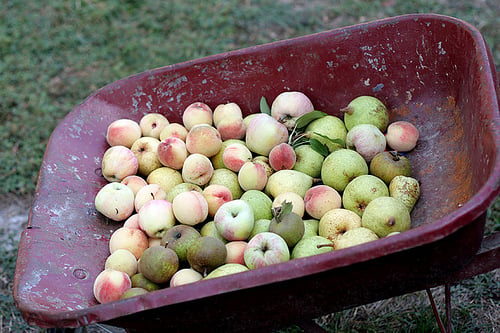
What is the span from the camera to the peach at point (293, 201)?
6.63 feet

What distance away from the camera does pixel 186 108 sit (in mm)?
2527

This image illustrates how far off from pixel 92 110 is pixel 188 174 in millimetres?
630

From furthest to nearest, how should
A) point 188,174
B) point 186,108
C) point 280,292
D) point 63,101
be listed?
point 63,101 → point 186,108 → point 188,174 → point 280,292

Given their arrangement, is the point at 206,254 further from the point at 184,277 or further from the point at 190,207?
the point at 190,207

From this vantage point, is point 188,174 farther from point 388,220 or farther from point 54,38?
point 54,38

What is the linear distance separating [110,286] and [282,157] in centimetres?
83

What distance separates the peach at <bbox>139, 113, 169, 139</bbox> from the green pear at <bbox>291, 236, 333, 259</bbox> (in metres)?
0.95

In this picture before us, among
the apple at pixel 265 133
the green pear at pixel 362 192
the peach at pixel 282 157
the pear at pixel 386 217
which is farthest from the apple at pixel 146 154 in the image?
the pear at pixel 386 217

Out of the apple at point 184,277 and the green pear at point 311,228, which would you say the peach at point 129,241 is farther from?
the green pear at point 311,228

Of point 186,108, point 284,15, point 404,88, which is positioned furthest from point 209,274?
point 284,15

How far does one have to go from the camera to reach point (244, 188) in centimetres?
215

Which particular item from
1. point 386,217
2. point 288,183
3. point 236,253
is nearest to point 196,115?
point 288,183

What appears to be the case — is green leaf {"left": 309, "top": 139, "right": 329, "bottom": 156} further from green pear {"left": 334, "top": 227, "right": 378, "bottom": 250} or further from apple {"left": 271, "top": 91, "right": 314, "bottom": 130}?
green pear {"left": 334, "top": 227, "right": 378, "bottom": 250}

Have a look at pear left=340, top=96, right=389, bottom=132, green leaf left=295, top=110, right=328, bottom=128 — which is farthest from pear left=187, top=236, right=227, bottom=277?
pear left=340, top=96, right=389, bottom=132
